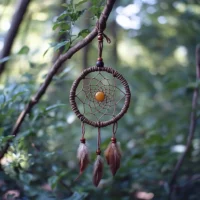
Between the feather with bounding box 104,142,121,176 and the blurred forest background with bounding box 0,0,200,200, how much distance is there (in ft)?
0.53

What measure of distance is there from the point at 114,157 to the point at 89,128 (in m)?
1.55

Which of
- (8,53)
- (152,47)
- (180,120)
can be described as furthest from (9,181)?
(152,47)

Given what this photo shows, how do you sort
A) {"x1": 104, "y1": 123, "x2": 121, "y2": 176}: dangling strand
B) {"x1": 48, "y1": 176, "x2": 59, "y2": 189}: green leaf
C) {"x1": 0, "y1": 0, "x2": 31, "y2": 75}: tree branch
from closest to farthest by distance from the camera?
{"x1": 104, "y1": 123, "x2": 121, "y2": 176}: dangling strand → {"x1": 48, "y1": 176, "x2": 59, "y2": 189}: green leaf → {"x1": 0, "y1": 0, "x2": 31, "y2": 75}: tree branch

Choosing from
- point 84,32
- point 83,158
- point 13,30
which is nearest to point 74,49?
point 84,32

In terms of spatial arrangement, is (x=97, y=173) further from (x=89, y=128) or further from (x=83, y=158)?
(x=89, y=128)

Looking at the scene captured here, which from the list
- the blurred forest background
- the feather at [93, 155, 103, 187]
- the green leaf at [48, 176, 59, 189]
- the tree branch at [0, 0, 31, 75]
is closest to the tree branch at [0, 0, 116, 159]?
the blurred forest background

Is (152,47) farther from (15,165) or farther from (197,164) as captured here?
(15,165)

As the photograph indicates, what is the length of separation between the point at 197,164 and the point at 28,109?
90cm

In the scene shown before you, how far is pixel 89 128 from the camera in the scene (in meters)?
2.37

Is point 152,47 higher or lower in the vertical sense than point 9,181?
higher

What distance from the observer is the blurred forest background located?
1011 millimetres

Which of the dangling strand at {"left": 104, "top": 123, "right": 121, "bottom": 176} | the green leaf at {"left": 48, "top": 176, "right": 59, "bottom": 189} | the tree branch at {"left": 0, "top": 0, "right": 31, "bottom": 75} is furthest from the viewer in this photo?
the tree branch at {"left": 0, "top": 0, "right": 31, "bottom": 75}

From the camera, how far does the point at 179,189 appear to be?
142 centimetres

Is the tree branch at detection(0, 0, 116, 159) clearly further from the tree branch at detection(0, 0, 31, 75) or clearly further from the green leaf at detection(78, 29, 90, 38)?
the tree branch at detection(0, 0, 31, 75)
